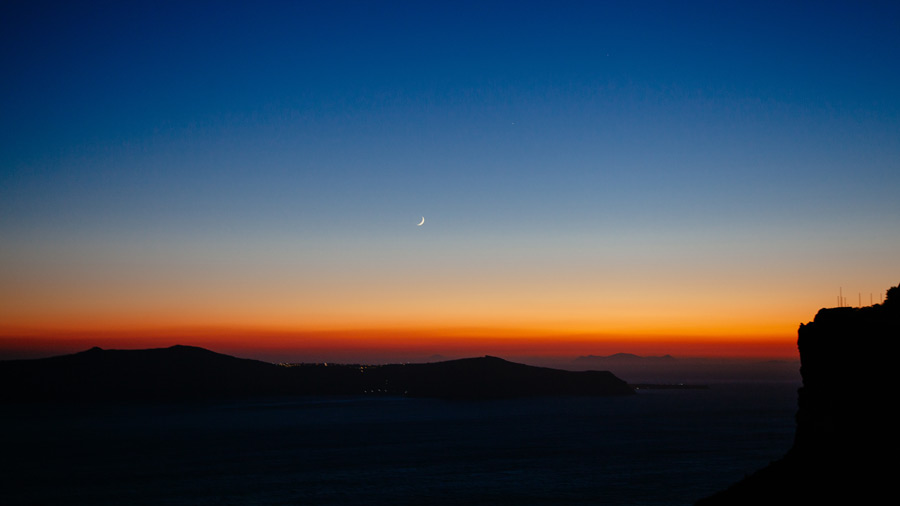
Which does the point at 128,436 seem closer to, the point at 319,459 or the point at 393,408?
the point at 319,459

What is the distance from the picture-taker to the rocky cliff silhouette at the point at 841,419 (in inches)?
896

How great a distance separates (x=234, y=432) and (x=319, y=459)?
37.3 m

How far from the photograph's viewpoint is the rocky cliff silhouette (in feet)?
74.6

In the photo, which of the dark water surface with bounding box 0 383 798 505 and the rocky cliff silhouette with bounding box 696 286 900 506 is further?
the dark water surface with bounding box 0 383 798 505

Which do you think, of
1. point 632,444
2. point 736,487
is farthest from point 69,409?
point 736,487

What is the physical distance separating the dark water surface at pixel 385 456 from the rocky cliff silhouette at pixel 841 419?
93.9 ft

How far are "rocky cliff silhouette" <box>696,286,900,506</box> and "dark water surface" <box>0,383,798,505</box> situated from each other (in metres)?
28.6

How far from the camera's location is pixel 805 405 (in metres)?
27.5

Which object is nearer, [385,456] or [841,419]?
[841,419]

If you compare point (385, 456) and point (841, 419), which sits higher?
point (841, 419)

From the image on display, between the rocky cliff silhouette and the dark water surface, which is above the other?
the rocky cliff silhouette

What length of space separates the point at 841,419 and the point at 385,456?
203 ft

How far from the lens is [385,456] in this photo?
79.1 meters

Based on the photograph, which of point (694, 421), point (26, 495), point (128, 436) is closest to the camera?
point (26, 495)
